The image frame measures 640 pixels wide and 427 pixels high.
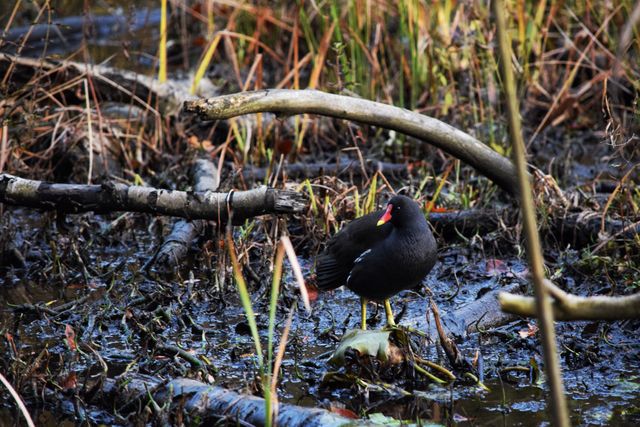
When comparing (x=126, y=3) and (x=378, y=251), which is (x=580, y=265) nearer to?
(x=378, y=251)

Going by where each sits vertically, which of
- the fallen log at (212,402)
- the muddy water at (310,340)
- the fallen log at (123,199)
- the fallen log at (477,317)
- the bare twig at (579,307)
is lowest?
the fallen log at (212,402)

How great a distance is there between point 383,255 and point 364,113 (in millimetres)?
823

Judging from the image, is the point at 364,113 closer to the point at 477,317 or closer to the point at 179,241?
the point at 477,317

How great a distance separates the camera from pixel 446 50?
19.6ft

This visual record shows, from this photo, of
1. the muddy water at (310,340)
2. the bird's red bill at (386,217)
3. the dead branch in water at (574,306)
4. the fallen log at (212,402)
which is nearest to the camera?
the dead branch in water at (574,306)

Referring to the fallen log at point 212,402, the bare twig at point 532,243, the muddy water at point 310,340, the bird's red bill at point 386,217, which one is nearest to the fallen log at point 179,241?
the muddy water at point 310,340

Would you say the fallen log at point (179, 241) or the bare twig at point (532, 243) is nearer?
the bare twig at point (532, 243)

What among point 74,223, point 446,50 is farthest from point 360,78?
point 74,223

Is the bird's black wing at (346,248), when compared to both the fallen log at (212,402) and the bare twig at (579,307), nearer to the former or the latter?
the fallen log at (212,402)

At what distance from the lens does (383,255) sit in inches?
151

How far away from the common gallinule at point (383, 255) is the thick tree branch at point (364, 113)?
1.70ft

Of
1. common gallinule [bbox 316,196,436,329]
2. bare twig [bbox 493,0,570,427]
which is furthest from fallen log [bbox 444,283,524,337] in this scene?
bare twig [bbox 493,0,570,427]

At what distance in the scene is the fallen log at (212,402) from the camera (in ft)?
9.50

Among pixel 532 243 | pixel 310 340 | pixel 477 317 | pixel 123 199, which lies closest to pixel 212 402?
pixel 310 340
